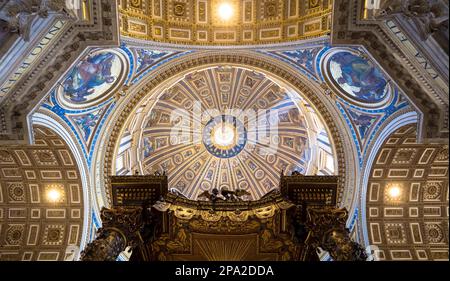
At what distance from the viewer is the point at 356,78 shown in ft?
42.8

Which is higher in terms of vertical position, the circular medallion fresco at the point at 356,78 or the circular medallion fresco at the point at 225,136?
the circular medallion fresco at the point at 356,78

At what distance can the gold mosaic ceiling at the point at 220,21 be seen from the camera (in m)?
13.5

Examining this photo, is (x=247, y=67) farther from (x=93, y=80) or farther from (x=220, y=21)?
(x=93, y=80)

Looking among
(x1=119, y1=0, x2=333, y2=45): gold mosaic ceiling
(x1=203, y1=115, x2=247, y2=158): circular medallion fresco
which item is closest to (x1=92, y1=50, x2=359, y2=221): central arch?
(x1=119, y1=0, x2=333, y2=45): gold mosaic ceiling

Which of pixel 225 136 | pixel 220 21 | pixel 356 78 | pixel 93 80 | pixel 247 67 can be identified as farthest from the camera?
pixel 225 136

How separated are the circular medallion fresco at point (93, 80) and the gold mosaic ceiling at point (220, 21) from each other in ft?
3.45

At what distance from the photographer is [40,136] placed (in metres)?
13.0

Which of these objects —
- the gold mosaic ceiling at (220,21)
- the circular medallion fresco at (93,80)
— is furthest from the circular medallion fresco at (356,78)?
the circular medallion fresco at (93,80)

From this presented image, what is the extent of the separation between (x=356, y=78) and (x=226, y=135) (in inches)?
427

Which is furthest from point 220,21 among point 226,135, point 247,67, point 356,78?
point 226,135

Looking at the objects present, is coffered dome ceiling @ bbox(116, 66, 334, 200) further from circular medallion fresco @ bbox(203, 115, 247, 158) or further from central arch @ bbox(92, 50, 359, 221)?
central arch @ bbox(92, 50, 359, 221)

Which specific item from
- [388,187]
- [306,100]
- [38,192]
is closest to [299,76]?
[306,100]

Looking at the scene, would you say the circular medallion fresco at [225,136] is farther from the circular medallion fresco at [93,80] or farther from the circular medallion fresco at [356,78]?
the circular medallion fresco at [356,78]

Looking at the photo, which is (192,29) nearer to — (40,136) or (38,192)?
(40,136)
